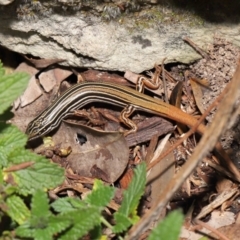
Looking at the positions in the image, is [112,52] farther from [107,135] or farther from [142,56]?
[107,135]

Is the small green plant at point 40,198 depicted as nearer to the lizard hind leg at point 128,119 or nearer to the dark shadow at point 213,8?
the lizard hind leg at point 128,119

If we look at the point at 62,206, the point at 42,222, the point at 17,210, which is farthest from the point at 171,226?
the point at 17,210

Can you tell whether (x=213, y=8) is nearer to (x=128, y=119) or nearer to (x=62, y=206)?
(x=128, y=119)


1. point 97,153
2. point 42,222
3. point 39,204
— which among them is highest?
point 39,204

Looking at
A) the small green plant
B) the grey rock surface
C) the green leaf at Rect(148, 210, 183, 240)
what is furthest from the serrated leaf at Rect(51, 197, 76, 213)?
the grey rock surface

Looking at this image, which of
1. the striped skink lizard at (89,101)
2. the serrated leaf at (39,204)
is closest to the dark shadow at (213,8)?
the striped skink lizard at (89,101)

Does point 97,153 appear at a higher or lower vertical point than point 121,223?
lower

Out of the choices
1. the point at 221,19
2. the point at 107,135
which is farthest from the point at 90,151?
the point at 221,19
